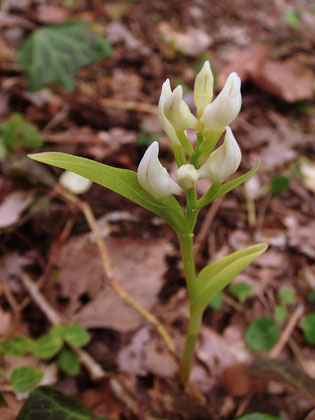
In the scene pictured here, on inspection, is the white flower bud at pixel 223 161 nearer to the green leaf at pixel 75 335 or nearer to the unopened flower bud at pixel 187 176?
the unopened flower bud at pixel 187 176

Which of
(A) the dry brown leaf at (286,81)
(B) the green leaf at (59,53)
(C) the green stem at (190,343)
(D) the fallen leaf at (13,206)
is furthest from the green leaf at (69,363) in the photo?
(A) the dry brown leaf at (286,81)

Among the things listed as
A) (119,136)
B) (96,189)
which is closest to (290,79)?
(119,136)

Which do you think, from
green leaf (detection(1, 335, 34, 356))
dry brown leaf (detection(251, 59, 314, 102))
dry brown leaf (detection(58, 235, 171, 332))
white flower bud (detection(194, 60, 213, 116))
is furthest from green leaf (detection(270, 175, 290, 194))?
green leaf (detection(1, 335, 34, 356))

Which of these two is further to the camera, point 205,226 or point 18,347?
point 205,226

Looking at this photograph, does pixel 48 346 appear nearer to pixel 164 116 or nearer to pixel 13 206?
pixel 13 206

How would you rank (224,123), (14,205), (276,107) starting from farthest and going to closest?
(276,107)
(14,205)
(224,123)

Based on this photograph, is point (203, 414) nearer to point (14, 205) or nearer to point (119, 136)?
point (14, 205)

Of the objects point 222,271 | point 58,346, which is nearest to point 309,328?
point 222,271
